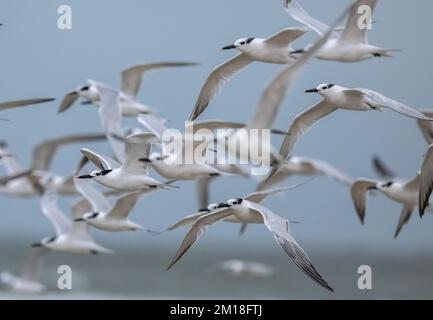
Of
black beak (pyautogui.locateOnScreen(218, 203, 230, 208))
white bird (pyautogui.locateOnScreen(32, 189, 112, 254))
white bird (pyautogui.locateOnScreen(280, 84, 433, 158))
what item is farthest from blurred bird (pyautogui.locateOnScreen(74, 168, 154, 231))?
white bird (pyautogui.locateOnScreen(280, 84, 433, 158))

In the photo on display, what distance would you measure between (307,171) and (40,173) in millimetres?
3040

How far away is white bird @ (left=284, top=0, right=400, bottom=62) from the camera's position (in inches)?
424

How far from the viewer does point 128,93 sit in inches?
537

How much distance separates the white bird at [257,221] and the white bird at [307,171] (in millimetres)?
3127

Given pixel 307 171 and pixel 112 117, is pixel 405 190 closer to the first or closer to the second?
pixel 307 171

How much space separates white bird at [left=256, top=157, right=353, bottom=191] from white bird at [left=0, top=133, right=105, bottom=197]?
2327 millimetres

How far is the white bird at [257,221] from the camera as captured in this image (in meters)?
9.41

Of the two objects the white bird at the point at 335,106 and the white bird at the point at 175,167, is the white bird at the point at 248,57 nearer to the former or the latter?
the white bird at the point at 335,106

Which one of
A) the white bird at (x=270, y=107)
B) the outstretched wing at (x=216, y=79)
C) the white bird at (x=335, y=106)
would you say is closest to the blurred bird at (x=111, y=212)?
the outstretched wing at (x=216, y=79)

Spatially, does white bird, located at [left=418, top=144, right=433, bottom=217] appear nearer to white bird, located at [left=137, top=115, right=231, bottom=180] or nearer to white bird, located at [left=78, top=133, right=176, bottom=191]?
white bird, located at [left=137, top=115, right=231, bottom=180]

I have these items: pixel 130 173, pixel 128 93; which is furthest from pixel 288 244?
pixel 128 93

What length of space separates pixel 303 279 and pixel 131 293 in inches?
173
